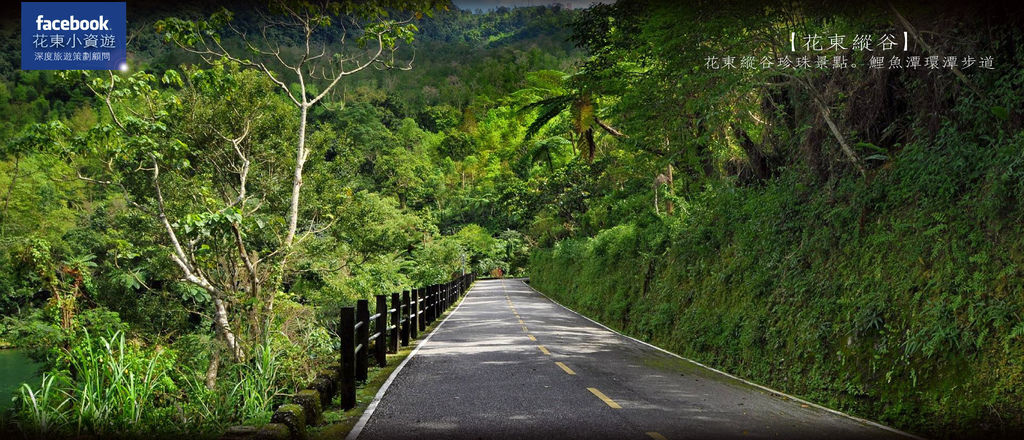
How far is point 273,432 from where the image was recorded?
554cm

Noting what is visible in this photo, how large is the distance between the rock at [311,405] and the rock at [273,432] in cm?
85

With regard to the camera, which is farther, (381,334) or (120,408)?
(381,334)

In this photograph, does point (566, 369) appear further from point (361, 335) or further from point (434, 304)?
point (434, 304)

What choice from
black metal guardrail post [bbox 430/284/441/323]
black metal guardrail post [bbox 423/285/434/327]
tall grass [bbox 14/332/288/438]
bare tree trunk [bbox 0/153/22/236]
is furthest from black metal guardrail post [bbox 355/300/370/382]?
bare tree trunk [bbox 0/153/22/236]

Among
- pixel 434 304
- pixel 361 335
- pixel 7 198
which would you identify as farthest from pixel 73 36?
pixel 7 198

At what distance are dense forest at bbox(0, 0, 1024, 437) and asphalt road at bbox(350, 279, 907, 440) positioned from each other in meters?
1.26

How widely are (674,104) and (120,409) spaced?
12.4 m

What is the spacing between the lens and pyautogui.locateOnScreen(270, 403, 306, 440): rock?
19.6ft

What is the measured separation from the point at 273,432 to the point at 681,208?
2072cm

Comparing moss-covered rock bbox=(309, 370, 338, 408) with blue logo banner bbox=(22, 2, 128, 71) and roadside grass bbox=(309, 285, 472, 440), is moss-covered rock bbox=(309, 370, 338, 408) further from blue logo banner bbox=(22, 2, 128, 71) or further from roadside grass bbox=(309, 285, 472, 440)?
blue logo banner bbox=(22, 2, 128, 71)

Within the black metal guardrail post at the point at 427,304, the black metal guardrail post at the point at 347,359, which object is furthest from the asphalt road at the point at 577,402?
the black metal guardrail post at the point at 427,304

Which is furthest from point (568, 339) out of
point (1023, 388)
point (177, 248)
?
point (1023, 388)

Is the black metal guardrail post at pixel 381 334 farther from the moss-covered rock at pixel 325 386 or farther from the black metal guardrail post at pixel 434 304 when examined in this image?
the black metal guardrail post at pixel 434 304

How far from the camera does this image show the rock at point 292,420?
19.6 ft
